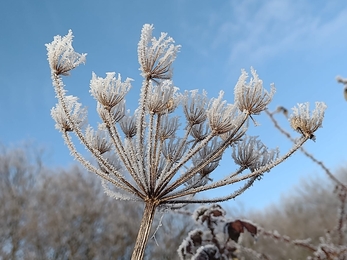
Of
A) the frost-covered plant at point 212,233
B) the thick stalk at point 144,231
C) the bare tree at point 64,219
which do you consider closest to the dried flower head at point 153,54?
the thick stalk at point 144,231

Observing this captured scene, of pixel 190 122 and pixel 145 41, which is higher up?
pixel 145 41

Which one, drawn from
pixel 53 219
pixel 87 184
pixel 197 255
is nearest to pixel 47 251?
pixel 53 219

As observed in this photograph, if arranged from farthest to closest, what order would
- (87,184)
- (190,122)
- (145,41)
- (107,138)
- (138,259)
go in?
(87,184), (107,138), (190,122), (145,41), (138,259)

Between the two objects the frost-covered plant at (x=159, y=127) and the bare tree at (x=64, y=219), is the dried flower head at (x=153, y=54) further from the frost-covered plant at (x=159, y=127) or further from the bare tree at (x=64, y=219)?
the bare tree at (x=64, y=219)

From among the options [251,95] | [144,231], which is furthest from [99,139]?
[251,95]

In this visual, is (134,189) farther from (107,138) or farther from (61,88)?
(61,88)

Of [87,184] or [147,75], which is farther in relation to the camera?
[87,184]

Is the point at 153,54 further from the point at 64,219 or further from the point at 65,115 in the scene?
the point at 64,219
